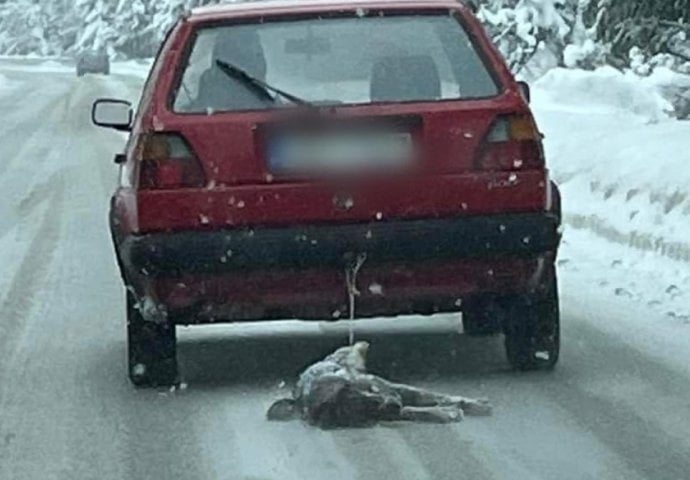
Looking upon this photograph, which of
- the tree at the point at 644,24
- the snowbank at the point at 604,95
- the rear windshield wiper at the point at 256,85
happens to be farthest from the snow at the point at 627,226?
the snowbank at the point at 604,95

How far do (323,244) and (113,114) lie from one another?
1961 millimetres

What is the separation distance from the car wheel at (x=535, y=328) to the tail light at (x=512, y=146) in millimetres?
607

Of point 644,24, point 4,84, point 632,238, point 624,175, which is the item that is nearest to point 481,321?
point 632,238

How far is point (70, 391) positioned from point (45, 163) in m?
18.5

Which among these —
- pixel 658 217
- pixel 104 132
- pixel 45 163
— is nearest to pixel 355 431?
pixel 658 217

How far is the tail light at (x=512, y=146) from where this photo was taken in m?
7.52

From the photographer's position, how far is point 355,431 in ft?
23.1

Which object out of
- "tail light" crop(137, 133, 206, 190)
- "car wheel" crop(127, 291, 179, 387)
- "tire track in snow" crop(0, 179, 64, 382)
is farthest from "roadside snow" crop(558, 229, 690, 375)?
"tire track in snow" crop(0, 179, 64, 382)

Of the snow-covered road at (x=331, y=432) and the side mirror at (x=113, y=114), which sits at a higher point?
the side mirror at (x=113, y=114)

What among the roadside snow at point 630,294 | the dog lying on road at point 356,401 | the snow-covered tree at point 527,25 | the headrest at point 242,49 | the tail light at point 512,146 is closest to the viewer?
the dog lying on road at point 356,401

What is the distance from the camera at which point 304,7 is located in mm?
8023

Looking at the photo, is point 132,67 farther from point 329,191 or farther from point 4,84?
point 329,191

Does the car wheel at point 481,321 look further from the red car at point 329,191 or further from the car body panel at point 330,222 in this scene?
the car body panel at point 330,222

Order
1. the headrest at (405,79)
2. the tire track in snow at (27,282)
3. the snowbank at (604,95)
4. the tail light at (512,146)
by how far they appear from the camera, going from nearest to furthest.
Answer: the tail light at (512,146)
the headrest at (405,79)
the tire track in snow at (27,282)
the snowbank at (604,95)
